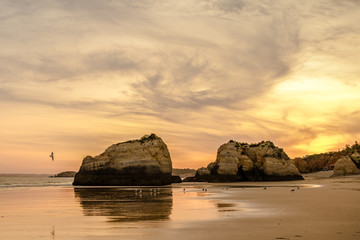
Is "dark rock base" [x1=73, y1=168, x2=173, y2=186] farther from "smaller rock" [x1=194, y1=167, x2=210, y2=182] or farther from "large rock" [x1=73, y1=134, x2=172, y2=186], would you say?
"smaller rock" [x1=194, y1=167, x2=210, y2=182]

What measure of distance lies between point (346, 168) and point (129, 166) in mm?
43785

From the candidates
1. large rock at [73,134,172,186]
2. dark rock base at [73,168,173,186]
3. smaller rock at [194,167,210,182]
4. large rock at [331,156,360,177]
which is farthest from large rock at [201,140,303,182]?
large rock at [331,156,360,177]

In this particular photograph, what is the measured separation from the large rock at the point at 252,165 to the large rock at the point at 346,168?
16043mm

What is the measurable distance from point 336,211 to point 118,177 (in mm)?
45619

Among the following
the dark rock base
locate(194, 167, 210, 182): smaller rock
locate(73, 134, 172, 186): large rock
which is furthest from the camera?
locate(194, 167, 210, 182): smaller rock

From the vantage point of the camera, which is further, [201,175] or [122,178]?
[201,175]

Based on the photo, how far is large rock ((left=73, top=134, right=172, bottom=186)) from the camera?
190 ft

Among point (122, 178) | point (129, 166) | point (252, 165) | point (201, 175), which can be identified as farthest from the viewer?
point (201, 175)

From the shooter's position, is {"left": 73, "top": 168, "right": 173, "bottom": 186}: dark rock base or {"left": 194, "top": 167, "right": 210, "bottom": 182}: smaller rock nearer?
{"left": 73, "top": 168, "right": 173, "bottom": 186}: dark rock base

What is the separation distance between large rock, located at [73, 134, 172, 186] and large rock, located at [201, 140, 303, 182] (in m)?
8.83

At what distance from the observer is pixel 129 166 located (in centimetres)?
5900

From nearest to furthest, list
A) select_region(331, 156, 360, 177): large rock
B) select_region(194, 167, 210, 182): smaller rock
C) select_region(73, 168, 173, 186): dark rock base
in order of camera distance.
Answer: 1. select_region(73, 168, 173, 186): dark rock base
2. select_region(331, 156, 360, 177): large rock
3. select_region(194, 167, 210, 182): smaller rock

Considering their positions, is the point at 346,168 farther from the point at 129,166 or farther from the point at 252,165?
the point at 129,166

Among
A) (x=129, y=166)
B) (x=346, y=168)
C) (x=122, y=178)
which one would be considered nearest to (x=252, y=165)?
(x=129, y=166)
